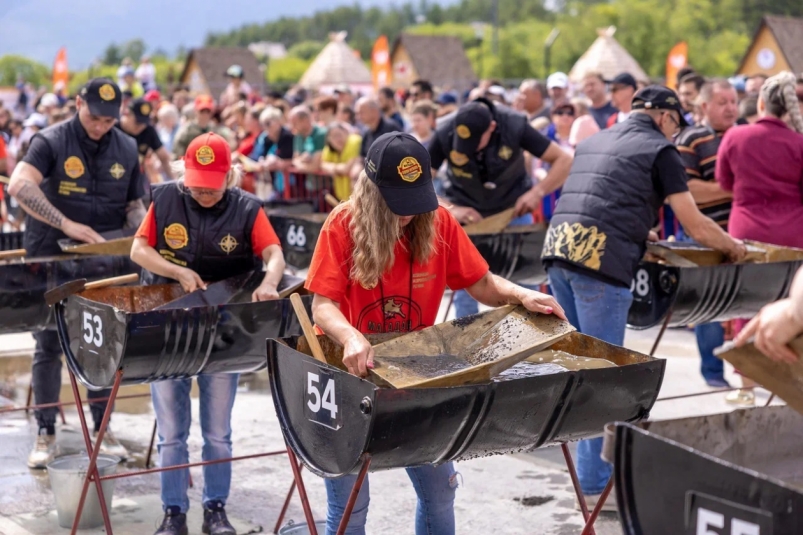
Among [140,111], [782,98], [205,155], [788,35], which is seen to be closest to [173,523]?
[205,155]

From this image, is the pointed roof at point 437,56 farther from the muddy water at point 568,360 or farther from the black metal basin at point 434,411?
the black metal basin at point 434,411

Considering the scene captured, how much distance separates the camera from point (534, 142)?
267 inches

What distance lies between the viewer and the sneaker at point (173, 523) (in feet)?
16.0

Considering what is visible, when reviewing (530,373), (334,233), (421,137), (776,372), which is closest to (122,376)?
(334,233)

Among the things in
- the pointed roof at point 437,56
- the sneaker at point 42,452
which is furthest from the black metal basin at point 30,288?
the pointed roof at point 437,56

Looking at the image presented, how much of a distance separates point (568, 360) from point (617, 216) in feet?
5.02

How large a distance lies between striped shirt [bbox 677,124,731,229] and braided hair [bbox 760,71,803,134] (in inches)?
39.4

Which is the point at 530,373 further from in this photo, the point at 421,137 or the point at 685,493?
the point at 421,137

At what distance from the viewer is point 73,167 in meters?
6.19

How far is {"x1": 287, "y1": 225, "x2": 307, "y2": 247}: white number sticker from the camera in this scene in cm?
809

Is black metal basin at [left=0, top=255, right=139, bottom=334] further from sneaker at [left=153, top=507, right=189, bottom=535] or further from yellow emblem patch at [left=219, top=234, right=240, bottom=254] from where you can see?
sneaker at [left=153, top=507, right=189, bottom=535]

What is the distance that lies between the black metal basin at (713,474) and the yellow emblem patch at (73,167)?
422 centimetres

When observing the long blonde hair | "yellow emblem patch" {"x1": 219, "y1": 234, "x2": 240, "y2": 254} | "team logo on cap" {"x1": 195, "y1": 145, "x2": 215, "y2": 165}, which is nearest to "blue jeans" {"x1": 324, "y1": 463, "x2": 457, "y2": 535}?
the long blonde hair

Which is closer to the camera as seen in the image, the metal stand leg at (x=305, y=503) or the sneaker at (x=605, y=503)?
the metal stand leg at (x=305, y=503)
